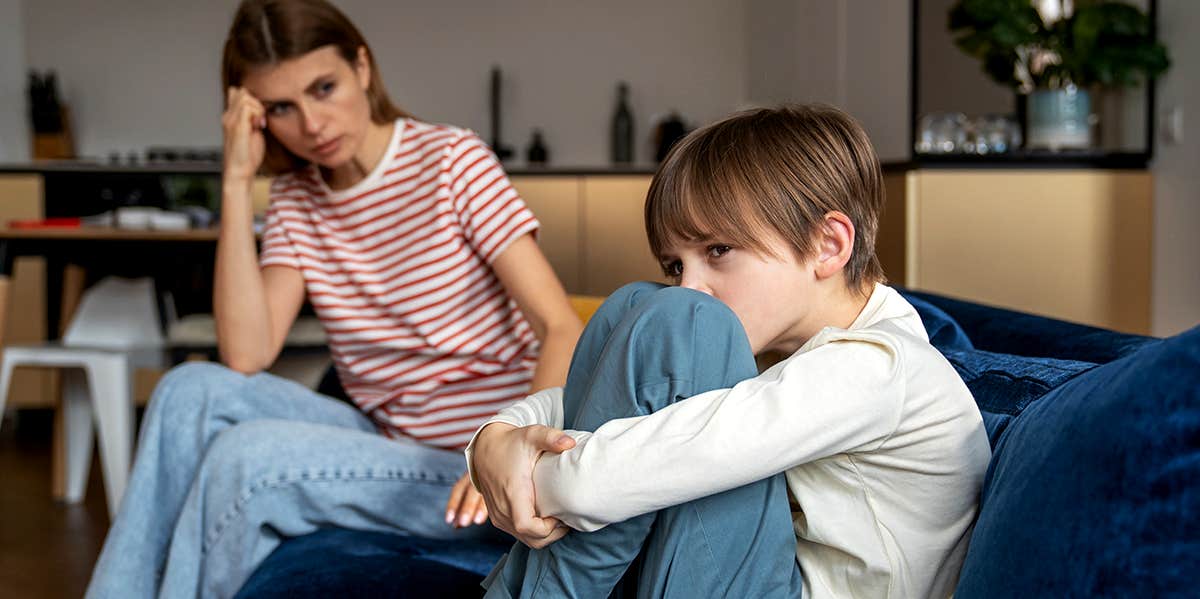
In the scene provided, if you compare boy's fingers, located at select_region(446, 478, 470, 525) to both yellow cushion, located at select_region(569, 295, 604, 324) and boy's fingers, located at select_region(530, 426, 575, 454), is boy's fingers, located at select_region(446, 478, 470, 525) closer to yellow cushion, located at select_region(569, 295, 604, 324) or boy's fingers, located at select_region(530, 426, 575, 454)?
boy's fingers, located at select_region(530, 426, 575, 454)

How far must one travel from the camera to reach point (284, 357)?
12.3 ft

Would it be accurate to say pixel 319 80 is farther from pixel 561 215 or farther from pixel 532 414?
pixel 561 215

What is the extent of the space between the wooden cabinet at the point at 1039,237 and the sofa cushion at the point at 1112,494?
2695 mm

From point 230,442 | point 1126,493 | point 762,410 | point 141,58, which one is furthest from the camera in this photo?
point 141,58

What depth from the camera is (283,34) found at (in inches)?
70.7

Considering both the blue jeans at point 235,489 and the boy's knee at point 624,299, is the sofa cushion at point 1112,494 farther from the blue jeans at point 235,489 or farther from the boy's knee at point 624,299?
the blue jeans at point 235,489

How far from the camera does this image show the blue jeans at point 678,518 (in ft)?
3.18

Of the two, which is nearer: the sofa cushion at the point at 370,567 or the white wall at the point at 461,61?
the sofa cushion at the point at 370,567

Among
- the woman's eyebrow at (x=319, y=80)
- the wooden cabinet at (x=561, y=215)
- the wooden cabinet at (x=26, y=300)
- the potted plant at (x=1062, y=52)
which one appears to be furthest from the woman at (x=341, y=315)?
the wooden cabinet at (x=26, y=300)

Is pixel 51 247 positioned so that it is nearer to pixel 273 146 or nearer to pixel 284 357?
pixel 284 357

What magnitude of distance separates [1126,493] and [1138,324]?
3036mm

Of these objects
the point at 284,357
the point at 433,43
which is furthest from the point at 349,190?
the point at 433,43

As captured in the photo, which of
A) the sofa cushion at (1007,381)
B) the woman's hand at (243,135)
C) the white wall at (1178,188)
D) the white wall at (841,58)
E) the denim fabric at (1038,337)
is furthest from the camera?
the white wall at (841,58)

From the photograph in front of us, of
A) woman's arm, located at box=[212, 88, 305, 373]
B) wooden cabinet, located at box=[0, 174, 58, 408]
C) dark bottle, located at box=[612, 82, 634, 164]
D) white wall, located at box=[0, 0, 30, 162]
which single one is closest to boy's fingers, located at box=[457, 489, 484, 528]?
woman's arm, located at box=[212, 88, 305, 373]
